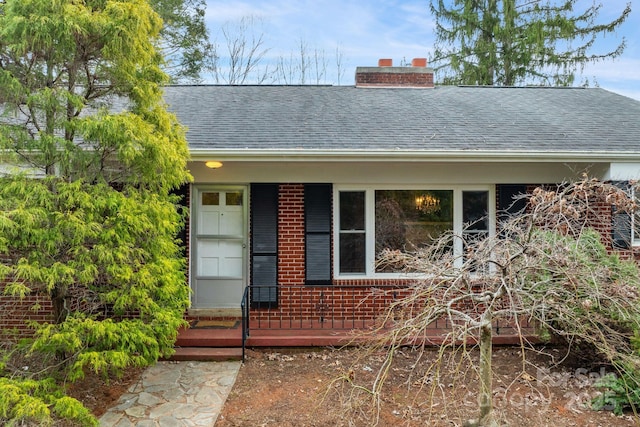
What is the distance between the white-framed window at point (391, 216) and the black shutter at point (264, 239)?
963mm

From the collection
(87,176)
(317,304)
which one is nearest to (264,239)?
(317,304)

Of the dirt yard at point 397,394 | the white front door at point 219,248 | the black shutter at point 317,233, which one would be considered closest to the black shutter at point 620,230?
the dirt yard at point 397,394

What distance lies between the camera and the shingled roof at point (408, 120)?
5684 millimetres

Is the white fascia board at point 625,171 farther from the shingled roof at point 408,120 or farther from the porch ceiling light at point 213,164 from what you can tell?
the porch ceiling light at point 213,164

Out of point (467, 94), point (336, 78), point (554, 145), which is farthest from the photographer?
point (336, 78)

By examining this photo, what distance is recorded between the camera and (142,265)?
157 inches

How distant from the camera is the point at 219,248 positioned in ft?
20.7

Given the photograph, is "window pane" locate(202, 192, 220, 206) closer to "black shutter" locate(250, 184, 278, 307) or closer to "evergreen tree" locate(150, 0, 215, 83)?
"black shutter" locate(250, 184, 278, 307)

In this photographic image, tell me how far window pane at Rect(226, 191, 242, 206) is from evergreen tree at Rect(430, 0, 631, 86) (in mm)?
14204

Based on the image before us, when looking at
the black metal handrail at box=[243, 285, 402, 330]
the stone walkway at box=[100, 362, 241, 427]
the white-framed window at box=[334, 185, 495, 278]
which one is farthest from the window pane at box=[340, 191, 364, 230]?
the stone walkway at box=[100, 362, 241, 427]

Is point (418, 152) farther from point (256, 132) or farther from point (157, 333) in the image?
point (157, 333)

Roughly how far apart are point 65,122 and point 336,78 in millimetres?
17756

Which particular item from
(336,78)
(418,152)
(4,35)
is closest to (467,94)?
(418,152)

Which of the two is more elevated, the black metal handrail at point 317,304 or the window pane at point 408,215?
the window pane at point 408,215
